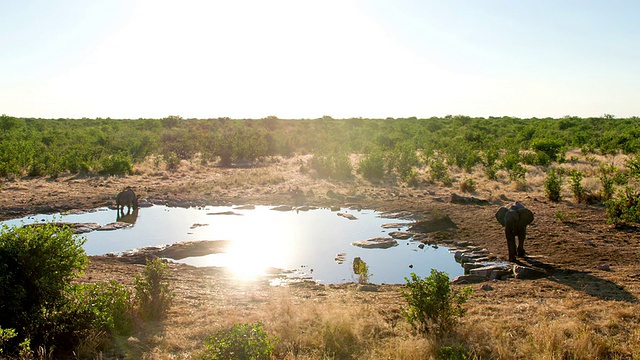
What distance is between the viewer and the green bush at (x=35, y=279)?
18.6 feet

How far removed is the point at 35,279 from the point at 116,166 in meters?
19.6

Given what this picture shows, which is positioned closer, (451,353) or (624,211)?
(451,353)

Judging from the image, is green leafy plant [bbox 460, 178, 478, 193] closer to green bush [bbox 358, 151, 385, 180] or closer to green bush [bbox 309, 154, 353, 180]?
green bush [bbox 358, 151, 385, 180]

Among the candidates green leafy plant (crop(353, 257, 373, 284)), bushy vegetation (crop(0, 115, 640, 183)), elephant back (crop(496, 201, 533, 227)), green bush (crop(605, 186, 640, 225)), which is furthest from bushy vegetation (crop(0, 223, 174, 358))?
bushy vegetation (crop(0, 115, 640, 183))

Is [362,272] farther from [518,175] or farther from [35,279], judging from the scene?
[518,175]

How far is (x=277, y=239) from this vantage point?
531 inches

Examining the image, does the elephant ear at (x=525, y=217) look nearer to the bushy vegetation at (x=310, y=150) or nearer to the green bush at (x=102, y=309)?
the green bush at (x=102, y=309)

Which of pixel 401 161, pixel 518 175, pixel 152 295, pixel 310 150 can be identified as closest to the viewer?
pixel 152 295

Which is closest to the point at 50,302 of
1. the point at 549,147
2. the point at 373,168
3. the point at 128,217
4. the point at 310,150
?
the point at 128,217

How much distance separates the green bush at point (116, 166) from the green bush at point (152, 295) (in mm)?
18473

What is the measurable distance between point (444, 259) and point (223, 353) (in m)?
7.22

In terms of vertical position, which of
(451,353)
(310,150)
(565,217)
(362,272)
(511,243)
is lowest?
(451,353)

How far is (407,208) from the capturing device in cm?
1705

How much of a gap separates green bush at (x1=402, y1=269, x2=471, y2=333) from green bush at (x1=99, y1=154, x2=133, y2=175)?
21.2m
